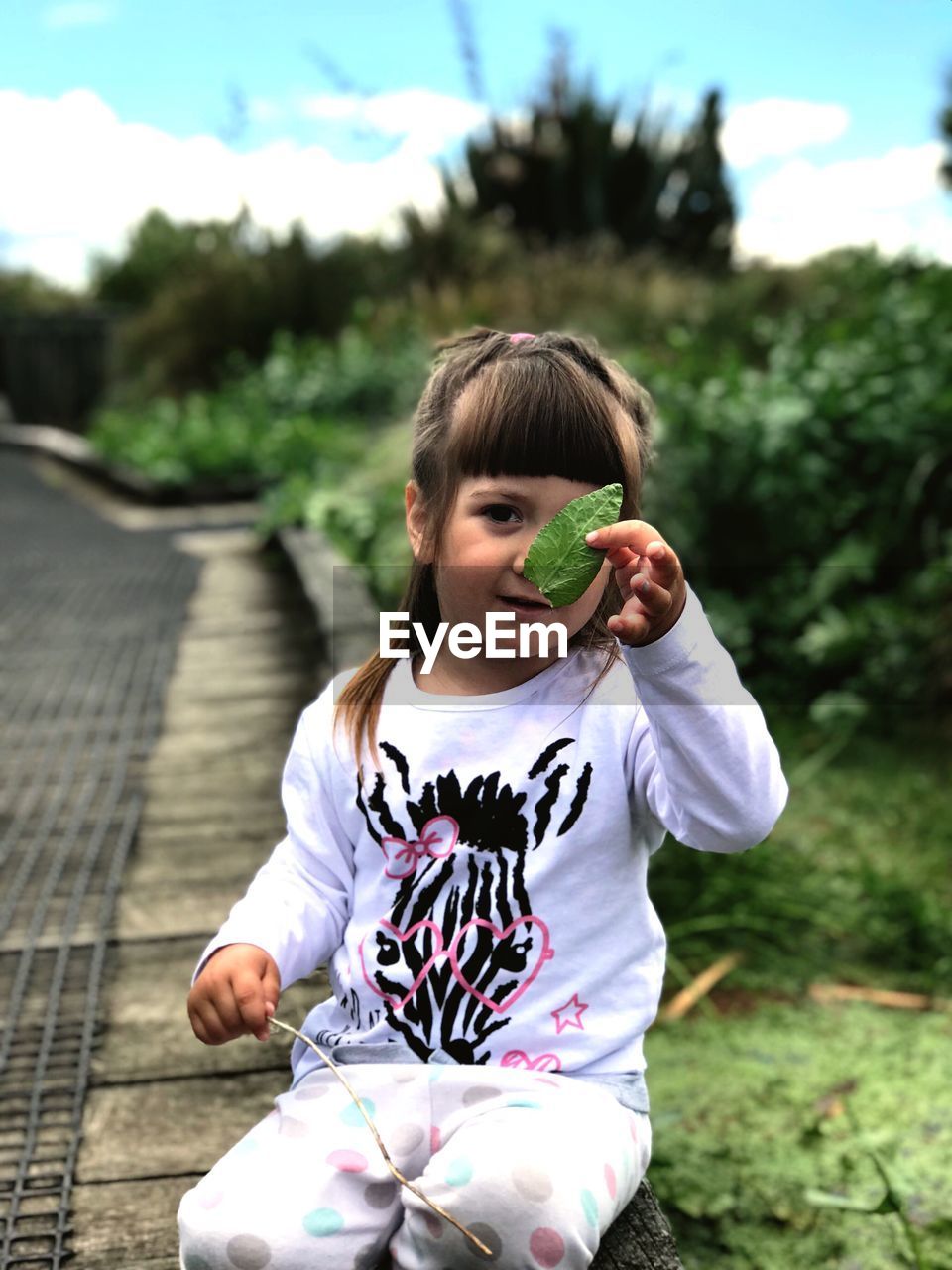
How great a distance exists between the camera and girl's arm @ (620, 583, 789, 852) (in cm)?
122

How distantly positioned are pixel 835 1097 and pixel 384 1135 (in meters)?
1.09

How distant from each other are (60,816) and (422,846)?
1.81 m

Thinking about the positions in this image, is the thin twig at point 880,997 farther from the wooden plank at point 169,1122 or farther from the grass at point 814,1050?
the wooden plank at point 169,1122

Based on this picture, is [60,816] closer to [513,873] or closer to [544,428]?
[513,873]

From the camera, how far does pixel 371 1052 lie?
1383mm

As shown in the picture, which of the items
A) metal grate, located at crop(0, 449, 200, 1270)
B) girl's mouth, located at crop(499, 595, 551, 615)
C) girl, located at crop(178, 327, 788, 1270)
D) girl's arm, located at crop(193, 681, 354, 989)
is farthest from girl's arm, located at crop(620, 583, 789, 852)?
metal grate, located at crop(0, 449, 200, 1270)

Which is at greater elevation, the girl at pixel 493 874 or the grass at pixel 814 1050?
the girl at pixel 493 874

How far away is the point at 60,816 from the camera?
2.97 meters

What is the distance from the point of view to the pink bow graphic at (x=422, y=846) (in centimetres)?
139

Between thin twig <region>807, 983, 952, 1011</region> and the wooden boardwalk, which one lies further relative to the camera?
thin twig <region>807, 983, 952, 1011</region>

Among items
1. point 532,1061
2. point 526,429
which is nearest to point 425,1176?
point 532,1061

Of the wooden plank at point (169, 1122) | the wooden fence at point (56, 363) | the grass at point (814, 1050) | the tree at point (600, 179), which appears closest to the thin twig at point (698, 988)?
the grass at point (814, 1050)
